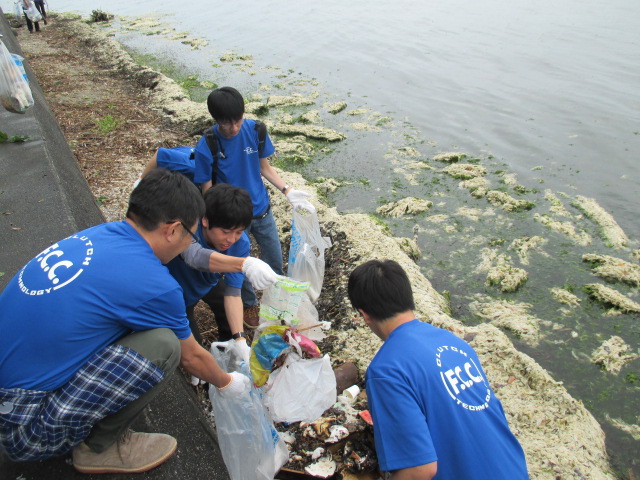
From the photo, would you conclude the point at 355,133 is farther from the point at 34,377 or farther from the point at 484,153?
the point at 34,377

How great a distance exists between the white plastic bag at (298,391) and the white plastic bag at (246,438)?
140 mm

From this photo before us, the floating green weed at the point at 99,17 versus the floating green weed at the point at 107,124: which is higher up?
the floating green weed at the point at 107,124

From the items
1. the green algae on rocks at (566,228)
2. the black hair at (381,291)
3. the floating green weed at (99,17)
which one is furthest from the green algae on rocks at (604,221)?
the floating green weed at (99,17)

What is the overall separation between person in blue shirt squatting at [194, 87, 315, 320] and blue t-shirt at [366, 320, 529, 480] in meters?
2.05

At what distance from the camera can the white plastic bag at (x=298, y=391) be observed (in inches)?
94.9

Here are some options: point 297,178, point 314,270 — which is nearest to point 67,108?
point 297,178

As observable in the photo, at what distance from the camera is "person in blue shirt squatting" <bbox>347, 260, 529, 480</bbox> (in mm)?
1477

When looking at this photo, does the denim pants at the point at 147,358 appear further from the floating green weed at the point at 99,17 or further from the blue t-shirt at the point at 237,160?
the floating green weed at the point at 99,17

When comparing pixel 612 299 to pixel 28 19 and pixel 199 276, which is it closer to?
pixel 199 276

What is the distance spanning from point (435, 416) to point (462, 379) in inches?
6.7

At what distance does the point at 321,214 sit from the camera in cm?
496

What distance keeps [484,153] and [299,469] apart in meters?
5.40

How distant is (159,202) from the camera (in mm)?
1812

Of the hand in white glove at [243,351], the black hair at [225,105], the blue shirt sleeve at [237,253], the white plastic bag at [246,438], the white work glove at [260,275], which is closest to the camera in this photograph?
the white plastic bag at [246,438]
